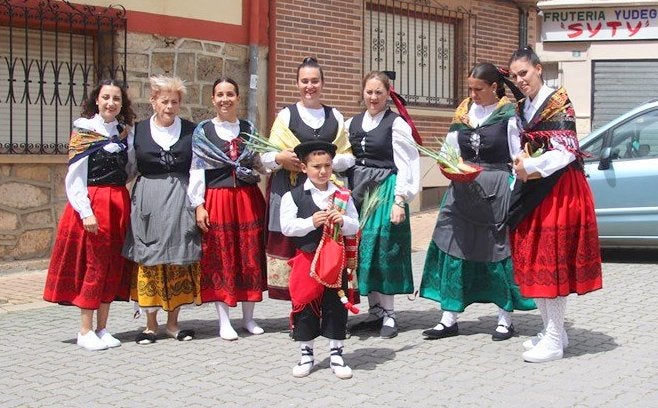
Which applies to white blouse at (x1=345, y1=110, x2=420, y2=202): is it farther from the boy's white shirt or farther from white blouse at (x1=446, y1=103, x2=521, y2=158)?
the boy's white shirt

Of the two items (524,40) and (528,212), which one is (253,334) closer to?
(528,212)

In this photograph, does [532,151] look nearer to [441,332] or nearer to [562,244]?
[562,244]

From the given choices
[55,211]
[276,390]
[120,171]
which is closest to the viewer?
[276,390]

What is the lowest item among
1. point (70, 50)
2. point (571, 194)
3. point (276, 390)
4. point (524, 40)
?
point (276, 390)

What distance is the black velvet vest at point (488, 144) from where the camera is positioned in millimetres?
6371

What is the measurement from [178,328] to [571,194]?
9.47 feet

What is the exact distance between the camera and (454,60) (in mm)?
15031

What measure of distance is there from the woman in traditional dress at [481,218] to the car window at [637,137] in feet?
13.1

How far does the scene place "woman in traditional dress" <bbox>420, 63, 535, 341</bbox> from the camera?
6402 millimetres

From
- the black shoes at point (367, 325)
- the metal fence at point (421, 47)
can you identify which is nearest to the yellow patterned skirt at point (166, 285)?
the black shoes at point (367, 325)

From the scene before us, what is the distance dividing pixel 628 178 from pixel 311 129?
472 centimetres

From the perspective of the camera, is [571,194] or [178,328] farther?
[178,328]

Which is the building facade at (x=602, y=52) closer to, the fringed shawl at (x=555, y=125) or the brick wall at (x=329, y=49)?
the brick wall at (x=329, y=49)

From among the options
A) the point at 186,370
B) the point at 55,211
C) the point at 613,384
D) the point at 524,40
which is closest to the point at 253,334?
the point at 186,370
